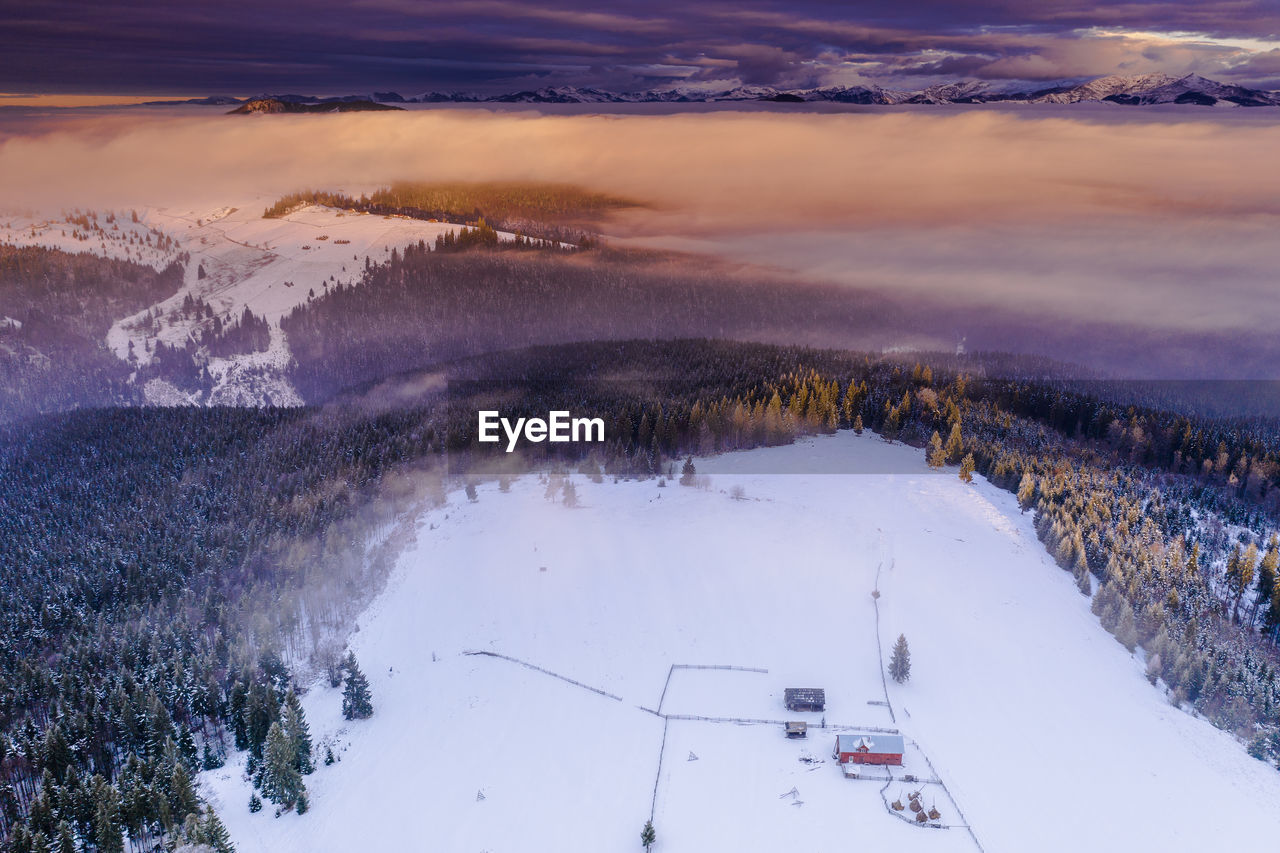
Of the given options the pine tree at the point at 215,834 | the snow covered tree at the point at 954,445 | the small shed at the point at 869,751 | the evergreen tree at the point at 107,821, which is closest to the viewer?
the evergreen tree at the point at 107,821

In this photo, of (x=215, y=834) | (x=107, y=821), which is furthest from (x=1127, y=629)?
(x=107, y=821)

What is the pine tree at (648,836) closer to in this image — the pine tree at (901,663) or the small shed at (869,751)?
the small shed at (869,751)

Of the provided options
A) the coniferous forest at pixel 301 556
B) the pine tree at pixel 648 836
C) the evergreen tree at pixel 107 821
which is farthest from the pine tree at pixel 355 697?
the pine tree at pixel 648 836

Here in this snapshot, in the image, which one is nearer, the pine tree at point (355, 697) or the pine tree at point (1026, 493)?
the pine tree at point (355, 697)

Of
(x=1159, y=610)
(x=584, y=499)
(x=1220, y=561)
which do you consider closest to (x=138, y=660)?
(x=584, y=499)

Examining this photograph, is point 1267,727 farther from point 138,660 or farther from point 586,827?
point 138,660

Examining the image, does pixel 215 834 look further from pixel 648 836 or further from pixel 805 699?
pixel 805 699

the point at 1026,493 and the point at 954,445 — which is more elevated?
the point at 954,445
